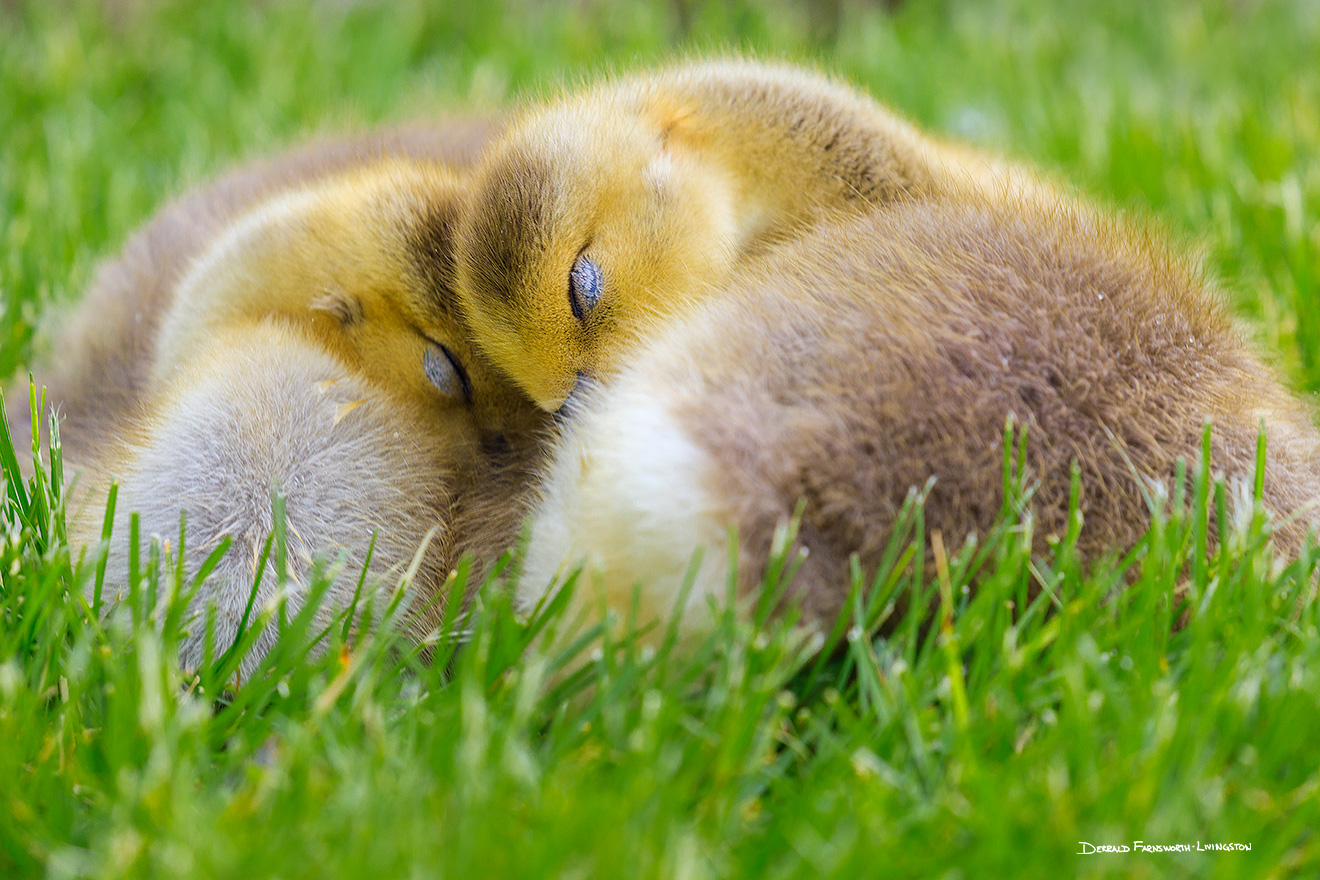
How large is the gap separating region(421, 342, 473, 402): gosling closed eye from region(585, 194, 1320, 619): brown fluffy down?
1.62 ft

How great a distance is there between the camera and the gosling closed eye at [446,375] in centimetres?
191

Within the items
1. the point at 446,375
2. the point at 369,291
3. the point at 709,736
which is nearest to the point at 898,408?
the point at 709,736

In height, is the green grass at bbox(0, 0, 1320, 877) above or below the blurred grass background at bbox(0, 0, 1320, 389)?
above

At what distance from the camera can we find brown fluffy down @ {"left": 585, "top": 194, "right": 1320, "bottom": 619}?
1.33 meters

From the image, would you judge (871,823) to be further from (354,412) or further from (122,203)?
(122,203)

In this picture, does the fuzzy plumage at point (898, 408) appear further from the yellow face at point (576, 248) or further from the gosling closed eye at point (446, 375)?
the gosling closed eye at point (446, 375)

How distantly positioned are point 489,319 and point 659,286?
9.5 inches

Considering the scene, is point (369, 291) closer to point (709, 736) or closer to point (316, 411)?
point (316, 411)

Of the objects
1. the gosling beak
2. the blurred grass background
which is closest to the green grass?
the gosling beak

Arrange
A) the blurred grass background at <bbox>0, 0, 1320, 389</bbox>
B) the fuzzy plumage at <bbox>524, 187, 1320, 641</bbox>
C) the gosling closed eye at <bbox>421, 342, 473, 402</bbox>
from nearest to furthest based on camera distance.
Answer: the fuzzy plumage at <bbox>524, 187, 1320, 641</bbox> < the gosling closed eye at <bbox>421, 342, 473, 402</bbox> < the blurred grass background at <bbox>0, 0, 1320, 389</bbox>

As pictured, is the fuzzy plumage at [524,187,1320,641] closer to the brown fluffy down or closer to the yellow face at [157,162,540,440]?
the brown fluffy down

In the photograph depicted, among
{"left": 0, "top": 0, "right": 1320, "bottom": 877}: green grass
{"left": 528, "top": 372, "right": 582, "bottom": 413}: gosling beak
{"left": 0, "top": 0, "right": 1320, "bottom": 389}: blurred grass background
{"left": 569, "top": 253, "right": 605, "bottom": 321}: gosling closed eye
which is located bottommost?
{"left": 0, "top": 0, "right": 1320, "bottom": 389}: blurred grass background

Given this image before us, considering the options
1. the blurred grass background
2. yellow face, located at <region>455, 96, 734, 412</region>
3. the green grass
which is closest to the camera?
the green grass

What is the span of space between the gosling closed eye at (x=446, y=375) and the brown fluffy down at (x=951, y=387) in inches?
19.5
